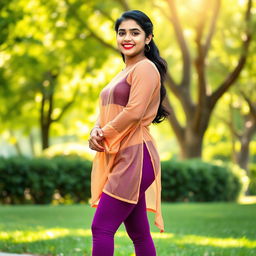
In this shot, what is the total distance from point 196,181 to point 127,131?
53.4 ft

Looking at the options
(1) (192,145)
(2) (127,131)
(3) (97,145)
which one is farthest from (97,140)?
(1) (192,145)

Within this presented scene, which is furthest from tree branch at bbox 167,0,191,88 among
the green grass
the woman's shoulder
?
the woman's shoulder

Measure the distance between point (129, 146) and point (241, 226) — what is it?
758 centimetres

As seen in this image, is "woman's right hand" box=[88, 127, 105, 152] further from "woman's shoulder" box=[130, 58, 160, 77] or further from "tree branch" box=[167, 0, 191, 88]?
"tree branch" box=[167, 0, 191, 88]

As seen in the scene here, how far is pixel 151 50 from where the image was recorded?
4.36 meters

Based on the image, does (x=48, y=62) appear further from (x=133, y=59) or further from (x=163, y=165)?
(x=133, y=59)

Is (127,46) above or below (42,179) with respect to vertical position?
above

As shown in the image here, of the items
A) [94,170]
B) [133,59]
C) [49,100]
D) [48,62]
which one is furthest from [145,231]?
[49,100]

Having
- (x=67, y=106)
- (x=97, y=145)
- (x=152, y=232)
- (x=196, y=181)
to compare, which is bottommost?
(x=196, y=181)

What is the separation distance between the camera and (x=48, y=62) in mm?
22531

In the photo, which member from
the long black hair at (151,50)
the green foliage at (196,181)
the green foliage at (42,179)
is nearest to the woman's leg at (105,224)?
the long black hair at (151,50)

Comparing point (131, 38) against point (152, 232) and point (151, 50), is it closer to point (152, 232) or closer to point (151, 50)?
point (151, 50)

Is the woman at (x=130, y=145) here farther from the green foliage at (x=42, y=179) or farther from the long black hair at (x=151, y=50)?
the green foliage at (x=42, y=179)

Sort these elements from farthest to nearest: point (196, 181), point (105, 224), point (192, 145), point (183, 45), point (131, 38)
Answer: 1. point (192, 145)
2. point (183, 45)
3. point (196, 181)
4. point (131, 38)
5. point (105, 224)
